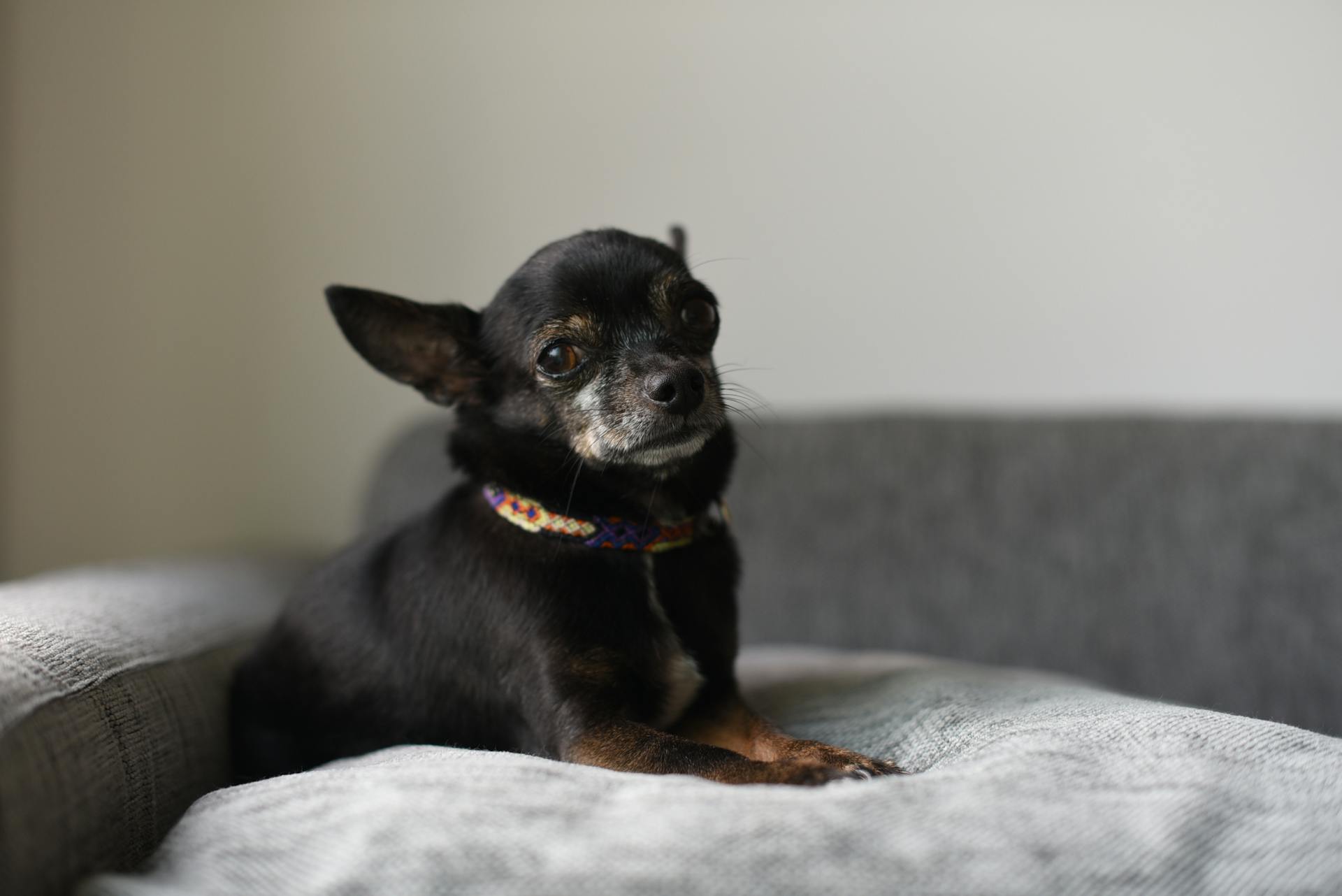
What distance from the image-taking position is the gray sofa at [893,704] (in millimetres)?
1004

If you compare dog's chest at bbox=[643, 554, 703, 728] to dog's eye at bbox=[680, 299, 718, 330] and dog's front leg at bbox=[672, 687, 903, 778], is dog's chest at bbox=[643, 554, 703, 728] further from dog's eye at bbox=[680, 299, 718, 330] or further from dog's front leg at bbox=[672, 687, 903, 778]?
dog's eye at bbox=[680, 299, 718, 330]

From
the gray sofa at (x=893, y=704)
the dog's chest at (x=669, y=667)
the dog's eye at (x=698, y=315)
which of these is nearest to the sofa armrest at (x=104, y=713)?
the gray sofa at (x=893, y=704)

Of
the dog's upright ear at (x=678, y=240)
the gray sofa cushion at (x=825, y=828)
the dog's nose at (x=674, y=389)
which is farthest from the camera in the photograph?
the dog's upright ear at (x=678, y=240)

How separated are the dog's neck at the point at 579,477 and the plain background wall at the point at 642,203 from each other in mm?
1200

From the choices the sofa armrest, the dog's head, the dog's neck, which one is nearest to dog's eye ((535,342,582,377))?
the dog's head

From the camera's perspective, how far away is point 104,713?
1.39 meters

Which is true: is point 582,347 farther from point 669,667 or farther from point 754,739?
point 754,739

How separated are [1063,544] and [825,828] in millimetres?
1581

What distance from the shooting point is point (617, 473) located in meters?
1.58

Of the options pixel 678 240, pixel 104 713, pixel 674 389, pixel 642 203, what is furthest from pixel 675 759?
pixel 642 203

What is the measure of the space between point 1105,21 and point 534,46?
5.04 feet

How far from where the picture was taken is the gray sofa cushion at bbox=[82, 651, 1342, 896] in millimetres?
979

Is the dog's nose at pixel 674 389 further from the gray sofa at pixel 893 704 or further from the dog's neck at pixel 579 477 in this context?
the gray sofa at pixel 893 704

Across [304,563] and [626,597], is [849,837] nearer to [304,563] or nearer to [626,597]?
[626,597]
